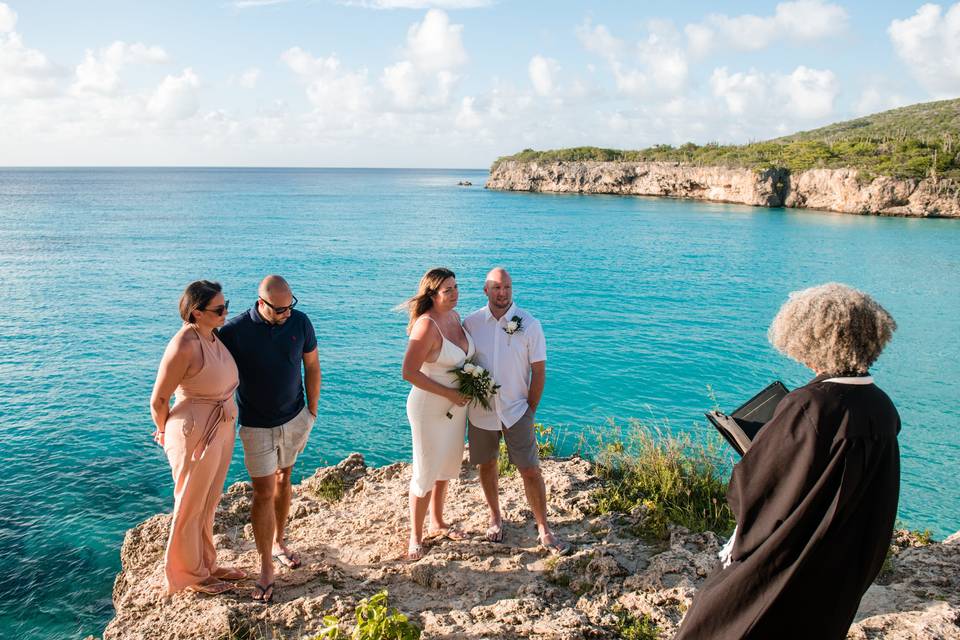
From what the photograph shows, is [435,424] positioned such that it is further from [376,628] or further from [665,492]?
[665,492]

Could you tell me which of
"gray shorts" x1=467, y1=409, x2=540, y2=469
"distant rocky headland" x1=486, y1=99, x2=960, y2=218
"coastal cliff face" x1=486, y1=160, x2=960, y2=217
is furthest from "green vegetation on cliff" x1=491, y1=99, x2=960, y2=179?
"gray shorts" x1=467, y1=409, x2=540, y2=469

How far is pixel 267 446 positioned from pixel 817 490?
12.6 feet

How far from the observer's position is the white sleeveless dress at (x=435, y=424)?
199 inches

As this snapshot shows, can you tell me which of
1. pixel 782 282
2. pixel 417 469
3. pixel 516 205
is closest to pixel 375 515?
pixel 417 469

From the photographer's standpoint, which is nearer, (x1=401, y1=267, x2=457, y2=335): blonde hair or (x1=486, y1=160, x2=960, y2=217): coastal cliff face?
(x1=401, y1=267, x2=457, y2=335): blonde hair

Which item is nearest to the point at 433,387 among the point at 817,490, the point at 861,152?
the point at 817,490

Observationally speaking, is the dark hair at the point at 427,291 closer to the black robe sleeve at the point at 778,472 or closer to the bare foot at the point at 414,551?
the bare foot at the point at 414,551

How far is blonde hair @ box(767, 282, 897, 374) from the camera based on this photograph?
2629mm

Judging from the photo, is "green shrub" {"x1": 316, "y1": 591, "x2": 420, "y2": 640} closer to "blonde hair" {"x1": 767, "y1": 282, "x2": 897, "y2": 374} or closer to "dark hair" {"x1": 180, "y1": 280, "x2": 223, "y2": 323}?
"dark hair" {"x1": 180, "y1": 280, "x2": 223, "y2": 323}

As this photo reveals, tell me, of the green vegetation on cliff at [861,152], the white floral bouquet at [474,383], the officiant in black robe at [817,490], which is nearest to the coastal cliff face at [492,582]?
the white floral bouquet at [474,383]

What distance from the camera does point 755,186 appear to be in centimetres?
6488

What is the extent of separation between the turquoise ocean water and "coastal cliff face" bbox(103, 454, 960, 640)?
231cm

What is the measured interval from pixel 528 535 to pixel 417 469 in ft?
4.09

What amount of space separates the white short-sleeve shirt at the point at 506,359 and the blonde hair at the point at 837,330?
268cm
